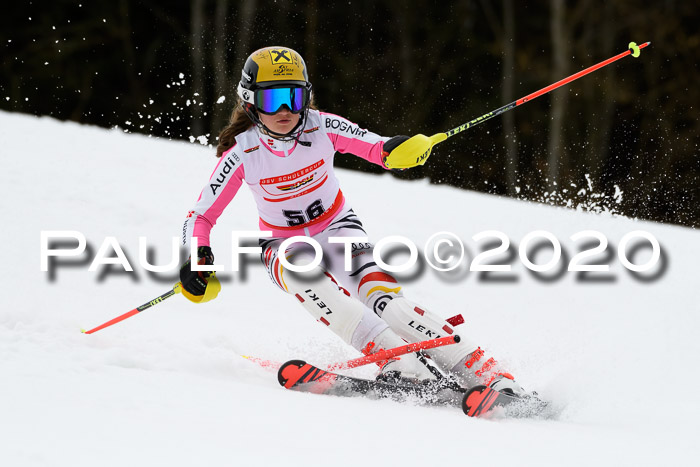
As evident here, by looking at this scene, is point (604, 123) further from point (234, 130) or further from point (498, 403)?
point (498, 403)

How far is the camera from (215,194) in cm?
372

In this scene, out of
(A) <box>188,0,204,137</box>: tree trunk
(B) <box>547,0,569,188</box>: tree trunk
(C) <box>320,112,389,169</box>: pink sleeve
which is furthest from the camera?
(A) <box>188,0,204,137</box>: tree trunk

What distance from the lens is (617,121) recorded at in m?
16.7

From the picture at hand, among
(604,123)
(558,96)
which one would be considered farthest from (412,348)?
(604,123)

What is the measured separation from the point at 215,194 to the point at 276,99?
54cm

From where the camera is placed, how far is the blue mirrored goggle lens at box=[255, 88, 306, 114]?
3.57 meters

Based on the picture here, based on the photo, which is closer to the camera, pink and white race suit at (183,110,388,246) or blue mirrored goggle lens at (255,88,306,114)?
blue mirrored goggle lens at (255,88,306,114)

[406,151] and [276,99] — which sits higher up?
[276,99]

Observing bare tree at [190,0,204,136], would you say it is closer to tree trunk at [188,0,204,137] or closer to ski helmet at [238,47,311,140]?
tree trunk at [188,0,204,137]

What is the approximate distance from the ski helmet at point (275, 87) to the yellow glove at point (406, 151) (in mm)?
422

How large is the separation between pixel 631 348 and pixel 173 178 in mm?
4516

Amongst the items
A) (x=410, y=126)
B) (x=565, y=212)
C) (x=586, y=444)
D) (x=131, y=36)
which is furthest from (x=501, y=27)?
(x=586, y=444)

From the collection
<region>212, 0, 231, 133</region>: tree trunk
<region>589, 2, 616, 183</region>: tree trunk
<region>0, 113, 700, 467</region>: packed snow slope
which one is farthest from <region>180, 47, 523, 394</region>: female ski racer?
<region>589, 2, 616, 183</region>: tree trunk

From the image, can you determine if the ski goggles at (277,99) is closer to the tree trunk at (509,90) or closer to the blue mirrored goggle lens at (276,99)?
the blue mirrored goggle lens at (276,99)
